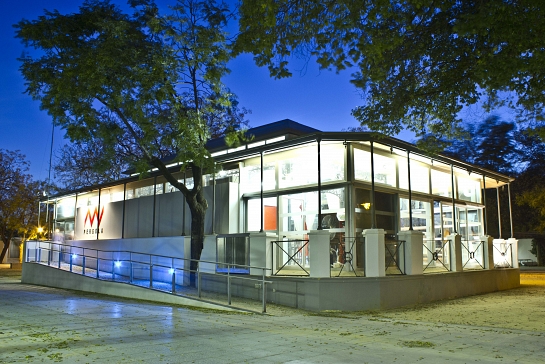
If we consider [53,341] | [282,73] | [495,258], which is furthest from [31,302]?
[495,258]

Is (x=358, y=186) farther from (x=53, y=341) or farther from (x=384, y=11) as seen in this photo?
(x=53, y=341)

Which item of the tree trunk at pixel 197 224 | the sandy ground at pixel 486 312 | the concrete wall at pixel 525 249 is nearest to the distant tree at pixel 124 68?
the tree trunk at pixel 197 224

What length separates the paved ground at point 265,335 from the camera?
6.83m

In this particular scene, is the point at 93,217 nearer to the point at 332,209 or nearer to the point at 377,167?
the point at 332,209

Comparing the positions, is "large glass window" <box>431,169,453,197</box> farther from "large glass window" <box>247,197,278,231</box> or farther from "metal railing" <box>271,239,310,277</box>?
"metal railing" <box>271,239,310,277</box>

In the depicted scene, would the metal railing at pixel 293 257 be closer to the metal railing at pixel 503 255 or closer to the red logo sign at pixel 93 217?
the metal railing at pixel 503 255

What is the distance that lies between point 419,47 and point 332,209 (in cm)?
572

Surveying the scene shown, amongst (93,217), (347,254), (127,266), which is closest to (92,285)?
(127,266)

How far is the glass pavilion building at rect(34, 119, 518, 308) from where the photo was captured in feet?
45.2

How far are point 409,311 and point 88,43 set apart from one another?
11.2m

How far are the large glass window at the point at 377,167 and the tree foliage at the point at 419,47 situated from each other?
270 cm

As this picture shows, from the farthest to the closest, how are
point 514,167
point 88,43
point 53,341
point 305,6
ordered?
point 514,167
point 88,43
point 305,6
point 53,341

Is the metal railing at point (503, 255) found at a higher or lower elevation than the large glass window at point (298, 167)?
lower

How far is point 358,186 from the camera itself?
15.0 m
